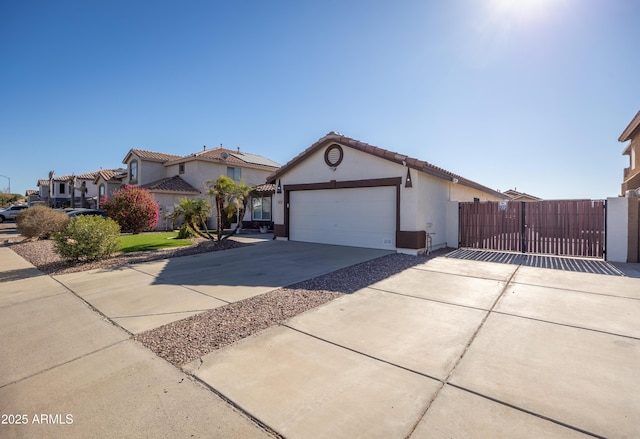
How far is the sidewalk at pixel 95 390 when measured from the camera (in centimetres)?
253

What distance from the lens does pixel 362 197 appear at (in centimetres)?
1285

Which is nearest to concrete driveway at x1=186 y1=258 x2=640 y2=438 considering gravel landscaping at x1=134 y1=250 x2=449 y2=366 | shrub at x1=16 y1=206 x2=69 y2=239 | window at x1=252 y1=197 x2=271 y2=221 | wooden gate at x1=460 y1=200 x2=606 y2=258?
gravel landscaping at x1=134 y1=250 x2=449 y2=366

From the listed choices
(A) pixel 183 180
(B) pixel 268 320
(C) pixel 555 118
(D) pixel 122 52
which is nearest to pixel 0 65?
(D) pixel 122 52

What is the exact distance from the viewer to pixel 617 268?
878cm

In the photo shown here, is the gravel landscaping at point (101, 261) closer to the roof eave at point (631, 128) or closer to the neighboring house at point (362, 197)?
the neighboring house at point (362, 197)

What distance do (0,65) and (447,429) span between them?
746 inches

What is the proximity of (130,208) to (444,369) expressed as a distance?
16.8 metres

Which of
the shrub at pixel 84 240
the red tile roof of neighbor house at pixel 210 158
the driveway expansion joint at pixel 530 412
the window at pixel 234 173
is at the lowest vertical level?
the driveway expansion joint at pixel 530 412

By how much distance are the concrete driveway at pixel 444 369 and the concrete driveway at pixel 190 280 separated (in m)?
1.98

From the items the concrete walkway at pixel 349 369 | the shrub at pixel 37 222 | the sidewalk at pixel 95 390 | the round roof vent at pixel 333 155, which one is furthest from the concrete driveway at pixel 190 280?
the shrub at pixel 37 222

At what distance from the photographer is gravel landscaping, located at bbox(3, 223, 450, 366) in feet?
13.2

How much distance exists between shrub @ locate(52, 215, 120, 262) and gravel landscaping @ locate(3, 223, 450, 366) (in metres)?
Result: 0.34

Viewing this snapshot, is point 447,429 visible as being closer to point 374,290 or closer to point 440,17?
point 374,290

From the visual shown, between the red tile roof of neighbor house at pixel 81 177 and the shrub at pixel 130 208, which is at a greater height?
the red tile roof of neighbor house at pixel 81 177
